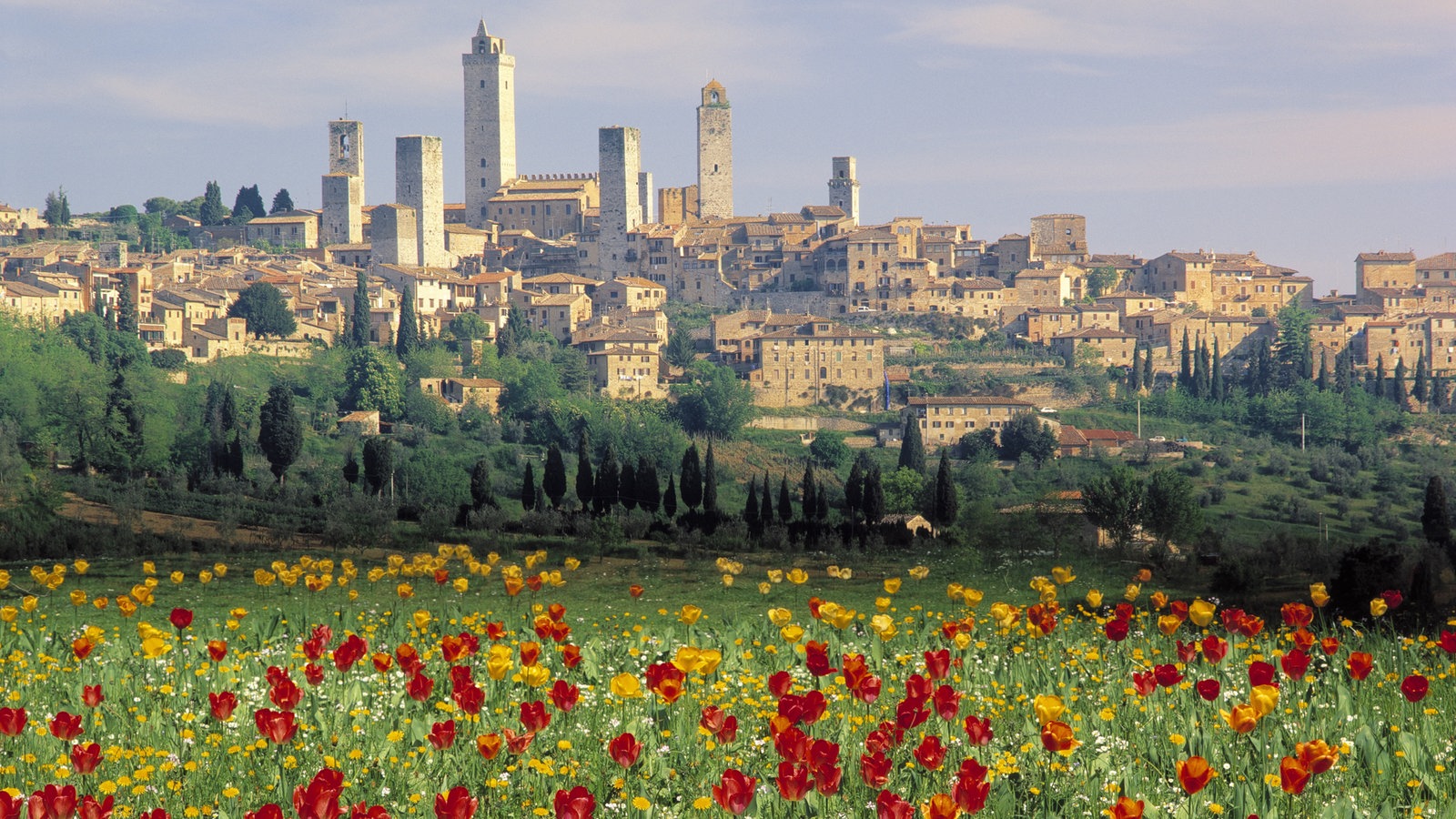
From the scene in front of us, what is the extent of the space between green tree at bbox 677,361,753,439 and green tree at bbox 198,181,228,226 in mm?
44261

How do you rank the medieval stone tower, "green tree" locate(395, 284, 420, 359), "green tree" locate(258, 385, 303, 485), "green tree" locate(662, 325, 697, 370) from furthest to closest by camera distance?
the medieval stone tower → "green tree" locate(662, 325, 697, 370) → "green tree" locate(395, 284, 420, 359) → "green tree" locate(258, 385, 303, 485)

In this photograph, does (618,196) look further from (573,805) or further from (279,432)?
(573,805)

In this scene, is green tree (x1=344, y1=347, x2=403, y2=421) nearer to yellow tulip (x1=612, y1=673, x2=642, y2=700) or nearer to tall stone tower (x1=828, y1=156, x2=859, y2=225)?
tall stone tower (x1=828, y1=156, x2=859, y2=225)

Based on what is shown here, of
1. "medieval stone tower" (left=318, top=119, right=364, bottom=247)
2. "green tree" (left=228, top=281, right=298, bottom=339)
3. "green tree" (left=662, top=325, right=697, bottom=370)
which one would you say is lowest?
"green tree" (left=662, top=325, right=697, bottom=370)

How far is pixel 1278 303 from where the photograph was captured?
9469 centimetres

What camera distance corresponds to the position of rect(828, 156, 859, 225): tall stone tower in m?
102

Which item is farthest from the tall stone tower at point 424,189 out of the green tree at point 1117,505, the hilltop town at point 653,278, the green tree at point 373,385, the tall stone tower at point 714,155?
the green tree at point 1117,505

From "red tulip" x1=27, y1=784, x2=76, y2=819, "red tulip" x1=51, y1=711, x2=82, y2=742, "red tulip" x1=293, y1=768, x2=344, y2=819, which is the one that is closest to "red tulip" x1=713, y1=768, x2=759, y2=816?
"red tulip" x1=293, y1=768, x2=344, y2=819

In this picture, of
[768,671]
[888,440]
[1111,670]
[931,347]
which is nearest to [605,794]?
[768,671]

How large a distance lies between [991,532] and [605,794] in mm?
30395

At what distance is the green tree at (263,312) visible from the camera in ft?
236

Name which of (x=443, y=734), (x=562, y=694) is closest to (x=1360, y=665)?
(x=562, y=694)

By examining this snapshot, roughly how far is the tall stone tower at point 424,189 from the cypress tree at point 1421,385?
176ft

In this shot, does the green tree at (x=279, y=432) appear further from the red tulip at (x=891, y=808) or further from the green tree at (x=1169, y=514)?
the red tulip at (x=891, y=808)
